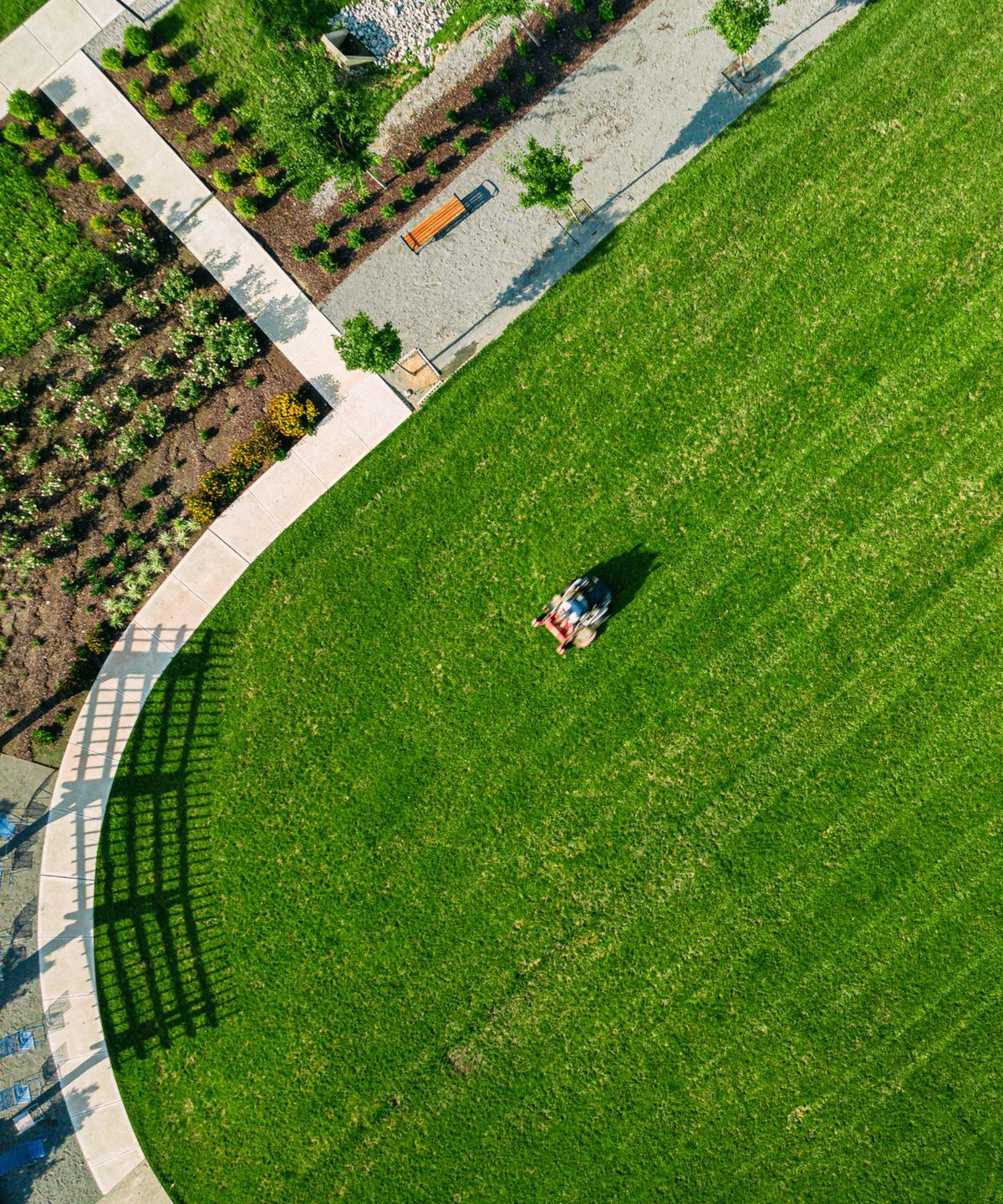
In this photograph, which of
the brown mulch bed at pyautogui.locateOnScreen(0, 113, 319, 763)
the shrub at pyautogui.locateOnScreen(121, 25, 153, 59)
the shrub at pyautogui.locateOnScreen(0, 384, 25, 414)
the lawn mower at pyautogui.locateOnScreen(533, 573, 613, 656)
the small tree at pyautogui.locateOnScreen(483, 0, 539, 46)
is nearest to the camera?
the small tree at pyautogui.locateOnScreen(483, 0, 539, 46)

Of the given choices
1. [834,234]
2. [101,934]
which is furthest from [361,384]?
[101,934]

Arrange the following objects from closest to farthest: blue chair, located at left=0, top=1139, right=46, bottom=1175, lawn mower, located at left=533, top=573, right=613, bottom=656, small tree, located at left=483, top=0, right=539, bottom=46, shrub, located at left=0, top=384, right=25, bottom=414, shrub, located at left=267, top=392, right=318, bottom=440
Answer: small tree, located at left=483, top=0, right=539, bottom=46 < lawn mower, located at left=533, top=573, right=613, bottom=656 < blue chair, located at left=0, top=1139, right=46, bottom=1175 < shrub, located at left=267, top=392, right=318, bottom=440 < shrub, located at left=0, top=384, right=25, bottom=414

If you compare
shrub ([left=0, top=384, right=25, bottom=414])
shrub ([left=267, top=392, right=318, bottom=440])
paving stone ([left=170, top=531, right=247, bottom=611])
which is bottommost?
paving stone ([left=170, top=531, right=247, bottom=611])

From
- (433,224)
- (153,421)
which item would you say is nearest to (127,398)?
(153,421)

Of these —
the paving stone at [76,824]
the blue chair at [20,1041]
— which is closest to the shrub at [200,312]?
the paving stone at [76,824]

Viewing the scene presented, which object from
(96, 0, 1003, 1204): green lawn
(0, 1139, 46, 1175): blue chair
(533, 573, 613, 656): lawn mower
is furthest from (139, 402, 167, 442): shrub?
(0, 1139, 46, 1175): blue chair

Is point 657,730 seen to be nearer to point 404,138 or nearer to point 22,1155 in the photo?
point 404,138

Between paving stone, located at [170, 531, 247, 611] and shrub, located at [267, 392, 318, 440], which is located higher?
shrub, located at [267, 392, 318, 440]

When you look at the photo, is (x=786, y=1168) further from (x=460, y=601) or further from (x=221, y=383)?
(x=221, y=383)

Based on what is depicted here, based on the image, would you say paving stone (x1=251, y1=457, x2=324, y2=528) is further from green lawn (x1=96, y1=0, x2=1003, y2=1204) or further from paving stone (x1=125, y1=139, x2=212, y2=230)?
paving stone (x1=125, y1=139, x2=212, y2=230)
